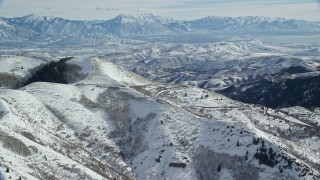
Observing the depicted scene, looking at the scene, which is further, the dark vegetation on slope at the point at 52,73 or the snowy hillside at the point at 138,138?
the dark vegetation on slope at the point at 52,73

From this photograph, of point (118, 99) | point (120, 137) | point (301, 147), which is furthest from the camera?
point (118, 99)

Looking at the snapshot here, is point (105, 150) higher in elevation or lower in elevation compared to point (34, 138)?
lower

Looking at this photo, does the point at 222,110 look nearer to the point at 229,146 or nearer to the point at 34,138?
the point at 229,146

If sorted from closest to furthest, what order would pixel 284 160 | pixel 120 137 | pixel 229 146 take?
pixel 284 160
pixel 229 146
pixel 120 137

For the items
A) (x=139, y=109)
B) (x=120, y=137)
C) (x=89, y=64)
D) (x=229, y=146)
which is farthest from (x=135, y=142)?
(x=89, y=64)

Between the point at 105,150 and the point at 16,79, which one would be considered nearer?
the point at 105,150

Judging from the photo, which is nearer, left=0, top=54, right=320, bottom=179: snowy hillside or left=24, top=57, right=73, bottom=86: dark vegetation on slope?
left=0, top=54, right=320, bottom=179: snowy hillside

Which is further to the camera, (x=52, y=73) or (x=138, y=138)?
(x=52, y=73)

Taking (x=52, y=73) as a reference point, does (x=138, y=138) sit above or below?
below
